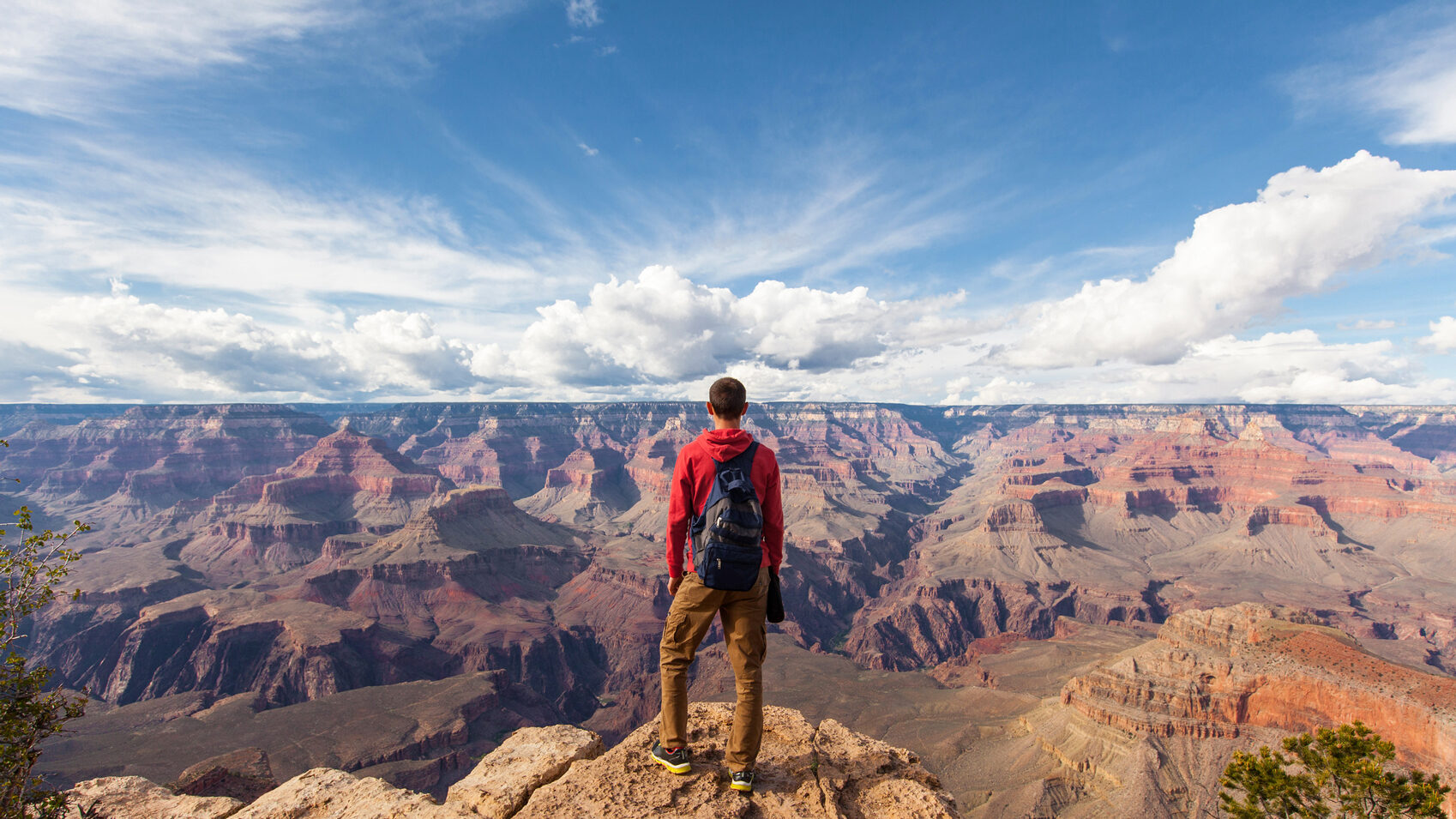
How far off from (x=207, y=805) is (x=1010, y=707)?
217 ft

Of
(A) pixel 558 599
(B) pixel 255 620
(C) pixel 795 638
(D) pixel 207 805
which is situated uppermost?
(D) pixel 207 805

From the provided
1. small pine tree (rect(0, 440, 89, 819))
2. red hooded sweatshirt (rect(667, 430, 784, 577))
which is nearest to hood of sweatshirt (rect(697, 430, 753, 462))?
red hooded sweatshirt (rect(667, 430, 784, 577))

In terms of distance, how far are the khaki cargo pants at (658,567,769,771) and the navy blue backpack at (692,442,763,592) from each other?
1.01ft

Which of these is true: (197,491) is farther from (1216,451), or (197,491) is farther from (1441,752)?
(1216,451)

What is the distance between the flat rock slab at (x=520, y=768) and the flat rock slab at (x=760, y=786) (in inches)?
18.3

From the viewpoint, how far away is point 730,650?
692cm

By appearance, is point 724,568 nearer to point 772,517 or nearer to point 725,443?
point 772,517

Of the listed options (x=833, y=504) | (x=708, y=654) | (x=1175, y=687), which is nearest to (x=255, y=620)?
(x=708, y=654)

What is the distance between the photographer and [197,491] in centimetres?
18488

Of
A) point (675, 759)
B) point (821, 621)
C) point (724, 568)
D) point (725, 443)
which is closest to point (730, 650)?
point (724, 568)

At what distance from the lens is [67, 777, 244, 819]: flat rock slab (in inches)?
340

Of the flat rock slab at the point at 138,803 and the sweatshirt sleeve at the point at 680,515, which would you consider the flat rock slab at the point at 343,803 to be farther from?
the sweatshirt sleeve at the point at 680,515

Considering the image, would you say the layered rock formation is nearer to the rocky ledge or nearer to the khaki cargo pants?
the rocky ledge

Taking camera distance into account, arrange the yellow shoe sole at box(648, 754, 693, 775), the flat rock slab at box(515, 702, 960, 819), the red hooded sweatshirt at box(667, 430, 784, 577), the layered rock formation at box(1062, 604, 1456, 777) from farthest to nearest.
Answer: the layered rock formation at box(1062, 604, 1456, 777), the red hooded sweatshirt at box(667, 430, 784, 577), the yellow shoe sole at box(648, 754, 693, 775), the flat rock slab at box(515, 702, 960, 819)
